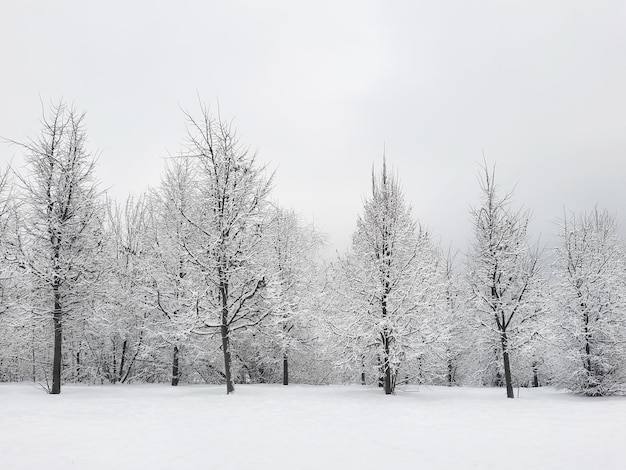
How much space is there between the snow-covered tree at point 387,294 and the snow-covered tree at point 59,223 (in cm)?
993

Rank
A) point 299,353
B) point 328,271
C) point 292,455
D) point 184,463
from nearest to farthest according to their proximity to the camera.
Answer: point 184,463 < point 292,455 < point 299,353 < point 328,271

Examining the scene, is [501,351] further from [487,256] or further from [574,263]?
[574,263]

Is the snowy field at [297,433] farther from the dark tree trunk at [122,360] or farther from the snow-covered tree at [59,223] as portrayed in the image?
the dark tree trunk at [122,360]

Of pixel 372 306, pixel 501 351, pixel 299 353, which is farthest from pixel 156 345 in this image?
pixel 501 351

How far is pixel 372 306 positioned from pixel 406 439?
21.6 feet

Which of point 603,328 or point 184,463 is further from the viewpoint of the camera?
point 603,328

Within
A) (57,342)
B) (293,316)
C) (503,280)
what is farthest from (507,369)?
(57,342)

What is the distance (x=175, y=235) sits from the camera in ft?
52.7

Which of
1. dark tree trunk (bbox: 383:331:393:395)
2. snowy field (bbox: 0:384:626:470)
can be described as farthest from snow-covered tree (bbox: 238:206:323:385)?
snowy field (bbox: 0:384:626:470)

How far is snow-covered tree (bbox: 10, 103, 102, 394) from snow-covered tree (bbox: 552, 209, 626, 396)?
18572 millimetres

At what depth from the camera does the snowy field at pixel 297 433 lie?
657 cm

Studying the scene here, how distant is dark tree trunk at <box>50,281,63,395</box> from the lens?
1335 cm

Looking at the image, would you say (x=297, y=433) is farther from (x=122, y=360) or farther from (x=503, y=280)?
(x=122, y=360)

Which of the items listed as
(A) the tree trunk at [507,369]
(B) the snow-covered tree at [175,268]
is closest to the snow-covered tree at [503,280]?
(A) the tree trunk at [507,369]
